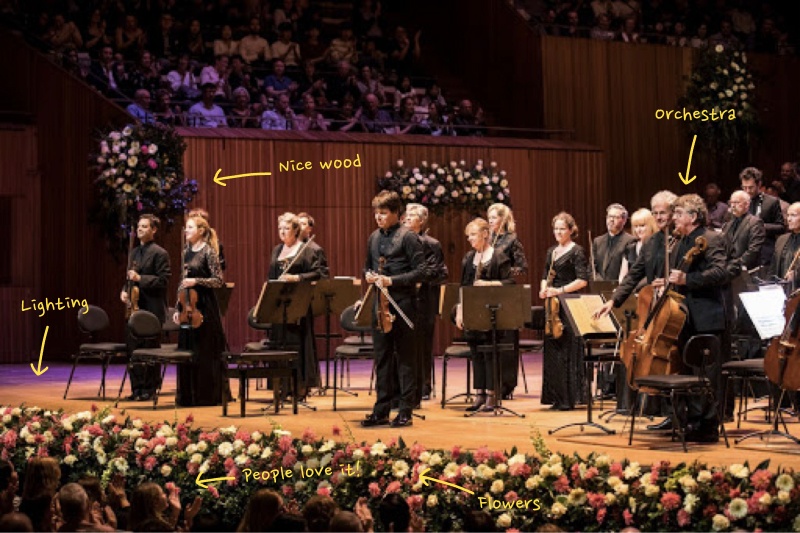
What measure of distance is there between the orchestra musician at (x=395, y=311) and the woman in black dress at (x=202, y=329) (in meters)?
1.89

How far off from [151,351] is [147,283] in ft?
3.21

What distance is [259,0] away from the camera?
18047mm

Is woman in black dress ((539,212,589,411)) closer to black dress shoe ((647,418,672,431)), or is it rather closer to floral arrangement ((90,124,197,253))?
black dress shoe ((647,418,672,431))

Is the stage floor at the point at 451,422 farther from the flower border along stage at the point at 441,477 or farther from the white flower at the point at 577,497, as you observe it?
the white flower at the point at 577,497

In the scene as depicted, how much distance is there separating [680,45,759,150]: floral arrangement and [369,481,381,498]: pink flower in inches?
470

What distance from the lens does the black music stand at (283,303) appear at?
10.7 m

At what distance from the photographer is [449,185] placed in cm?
1645

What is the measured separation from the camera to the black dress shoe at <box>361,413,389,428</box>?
957 centimetres

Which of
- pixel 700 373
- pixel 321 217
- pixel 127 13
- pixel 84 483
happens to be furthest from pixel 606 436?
pixel 127 13

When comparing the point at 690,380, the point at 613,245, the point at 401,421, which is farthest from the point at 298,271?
the point at 690,380

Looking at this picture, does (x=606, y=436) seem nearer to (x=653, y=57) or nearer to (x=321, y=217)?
(x=321, y=217)

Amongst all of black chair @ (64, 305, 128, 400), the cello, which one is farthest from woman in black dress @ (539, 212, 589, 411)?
black chair @ (64, 305, 128, 400)

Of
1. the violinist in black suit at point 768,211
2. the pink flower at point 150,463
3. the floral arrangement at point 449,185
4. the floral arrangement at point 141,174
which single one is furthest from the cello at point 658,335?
the floral arrangement at point 449,185

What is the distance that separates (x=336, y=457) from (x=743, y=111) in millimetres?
11989
